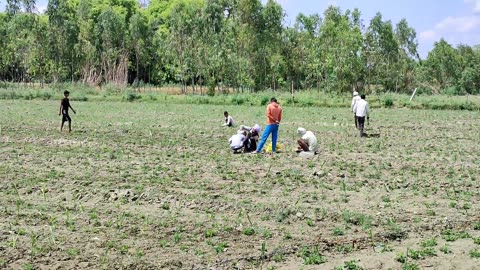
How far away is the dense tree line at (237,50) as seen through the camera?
52562 millimetres

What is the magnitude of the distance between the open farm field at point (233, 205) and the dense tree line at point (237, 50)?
3228 cm

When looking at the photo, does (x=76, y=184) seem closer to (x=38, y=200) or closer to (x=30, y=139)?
(x=38, y=200)

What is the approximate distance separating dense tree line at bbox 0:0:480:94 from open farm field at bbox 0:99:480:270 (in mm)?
32276

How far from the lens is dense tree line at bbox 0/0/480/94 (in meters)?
52.6

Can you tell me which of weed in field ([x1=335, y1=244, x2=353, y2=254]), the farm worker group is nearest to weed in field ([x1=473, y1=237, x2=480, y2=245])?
weed in field ([x1=335, y1=244, x2=353, y2=254])

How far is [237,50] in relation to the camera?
56938 millimetres

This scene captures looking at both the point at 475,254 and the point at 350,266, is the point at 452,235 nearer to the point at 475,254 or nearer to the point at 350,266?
the point at 475,254

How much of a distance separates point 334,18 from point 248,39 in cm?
842

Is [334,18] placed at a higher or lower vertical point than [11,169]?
higher

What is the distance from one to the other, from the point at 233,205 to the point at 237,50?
156ft

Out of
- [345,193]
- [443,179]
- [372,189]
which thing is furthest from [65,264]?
[443,179]

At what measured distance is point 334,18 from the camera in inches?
2167

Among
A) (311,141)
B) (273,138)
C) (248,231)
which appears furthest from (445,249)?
(273,138)

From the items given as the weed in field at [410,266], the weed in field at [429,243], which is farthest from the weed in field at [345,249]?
the weed in field at [429,243]
